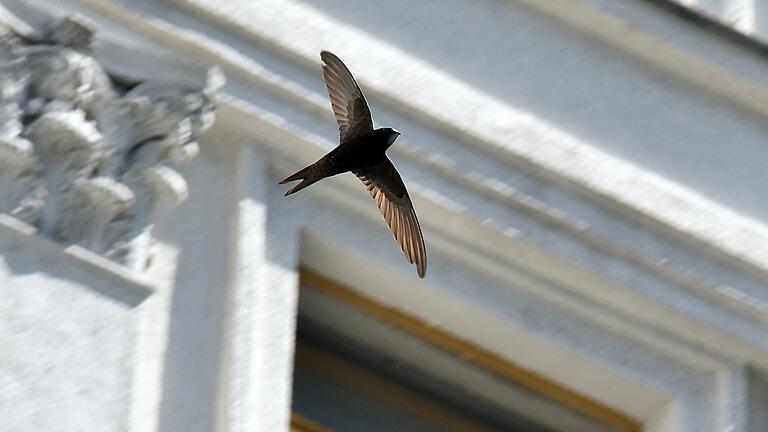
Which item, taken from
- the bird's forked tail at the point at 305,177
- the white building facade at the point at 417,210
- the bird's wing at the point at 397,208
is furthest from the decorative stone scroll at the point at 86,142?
the bird's wing at the point at 397,208

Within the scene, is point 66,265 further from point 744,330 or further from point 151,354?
point 744,330

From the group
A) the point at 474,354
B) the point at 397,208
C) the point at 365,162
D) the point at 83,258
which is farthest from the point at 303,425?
the point at 83,258

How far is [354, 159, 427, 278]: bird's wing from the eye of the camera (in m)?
11.6

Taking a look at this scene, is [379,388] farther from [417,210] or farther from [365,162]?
[365,162]

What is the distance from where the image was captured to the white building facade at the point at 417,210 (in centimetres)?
1148

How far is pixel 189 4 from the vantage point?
12289 millimetres

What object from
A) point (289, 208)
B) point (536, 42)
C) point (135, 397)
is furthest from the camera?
point (536, 42)

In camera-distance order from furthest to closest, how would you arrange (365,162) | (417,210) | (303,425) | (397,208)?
(417,210) < (303,425) < (397,208) < (365,162)

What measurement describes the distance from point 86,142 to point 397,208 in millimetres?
804

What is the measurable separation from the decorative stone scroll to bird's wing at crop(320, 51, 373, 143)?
1.24 feet

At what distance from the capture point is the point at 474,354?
12461 mm

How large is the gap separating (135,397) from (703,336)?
198 centimetres

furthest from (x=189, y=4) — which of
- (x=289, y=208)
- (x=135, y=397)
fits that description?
(x=135, y=397)

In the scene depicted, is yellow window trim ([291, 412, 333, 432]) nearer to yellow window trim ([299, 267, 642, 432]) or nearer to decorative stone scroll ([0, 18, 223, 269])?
yellow window trim ([299, 267, 642, 432])
